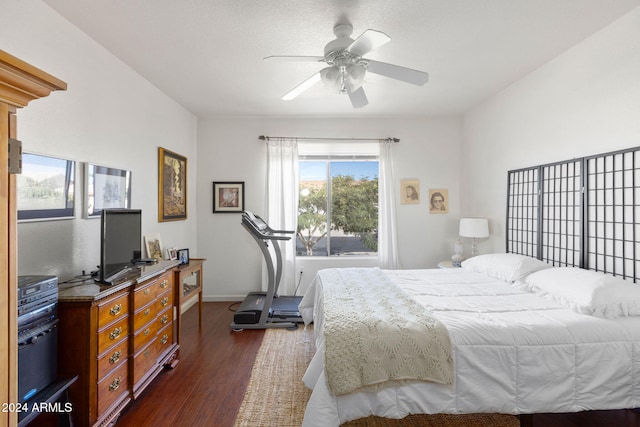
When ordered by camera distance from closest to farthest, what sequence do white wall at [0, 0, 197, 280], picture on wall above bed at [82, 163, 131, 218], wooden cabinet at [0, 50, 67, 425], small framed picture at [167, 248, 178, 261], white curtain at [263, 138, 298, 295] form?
wooden cabinet at [0, 50, 67, 425] → white wall at [0, 0, 197, 280] → picture on wall above bed at [82, 163, 131, 218] → small framed picture at [167, 248, 178, 261] → white curtain at [263, 138, 298, 295]

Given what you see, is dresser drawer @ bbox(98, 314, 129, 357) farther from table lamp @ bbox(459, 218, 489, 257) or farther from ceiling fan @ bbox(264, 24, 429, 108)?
table lamp @ bbox(459, 218, 489, 257)

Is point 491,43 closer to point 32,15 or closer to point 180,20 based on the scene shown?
point 180,20

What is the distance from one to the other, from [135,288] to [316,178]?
3131 mm

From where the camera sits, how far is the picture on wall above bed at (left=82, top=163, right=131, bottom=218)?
236cm

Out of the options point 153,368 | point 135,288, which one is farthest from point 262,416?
point 135,288

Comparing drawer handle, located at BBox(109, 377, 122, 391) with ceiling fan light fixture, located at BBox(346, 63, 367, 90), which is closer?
drawer handle, located at BBox(109, 377, 122, 391)

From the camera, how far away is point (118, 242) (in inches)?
84.7

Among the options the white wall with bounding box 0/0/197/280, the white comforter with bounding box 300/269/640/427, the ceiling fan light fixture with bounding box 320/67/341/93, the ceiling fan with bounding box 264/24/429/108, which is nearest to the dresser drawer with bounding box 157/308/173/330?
the white wall with bounding box 0/0/197/280

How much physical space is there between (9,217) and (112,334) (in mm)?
1277

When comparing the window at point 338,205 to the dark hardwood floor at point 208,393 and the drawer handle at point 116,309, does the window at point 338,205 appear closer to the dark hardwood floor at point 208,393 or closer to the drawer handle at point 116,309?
the dark hardwood floor at point 208,393

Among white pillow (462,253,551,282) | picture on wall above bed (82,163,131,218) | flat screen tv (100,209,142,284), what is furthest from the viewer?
white pillow (462,253,551,282)

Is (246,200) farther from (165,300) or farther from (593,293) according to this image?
(593,293)

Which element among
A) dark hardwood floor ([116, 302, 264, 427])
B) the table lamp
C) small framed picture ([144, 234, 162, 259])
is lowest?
dark hardwood floor ([116, 302, 264, 427])

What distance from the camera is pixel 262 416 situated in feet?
6.63
